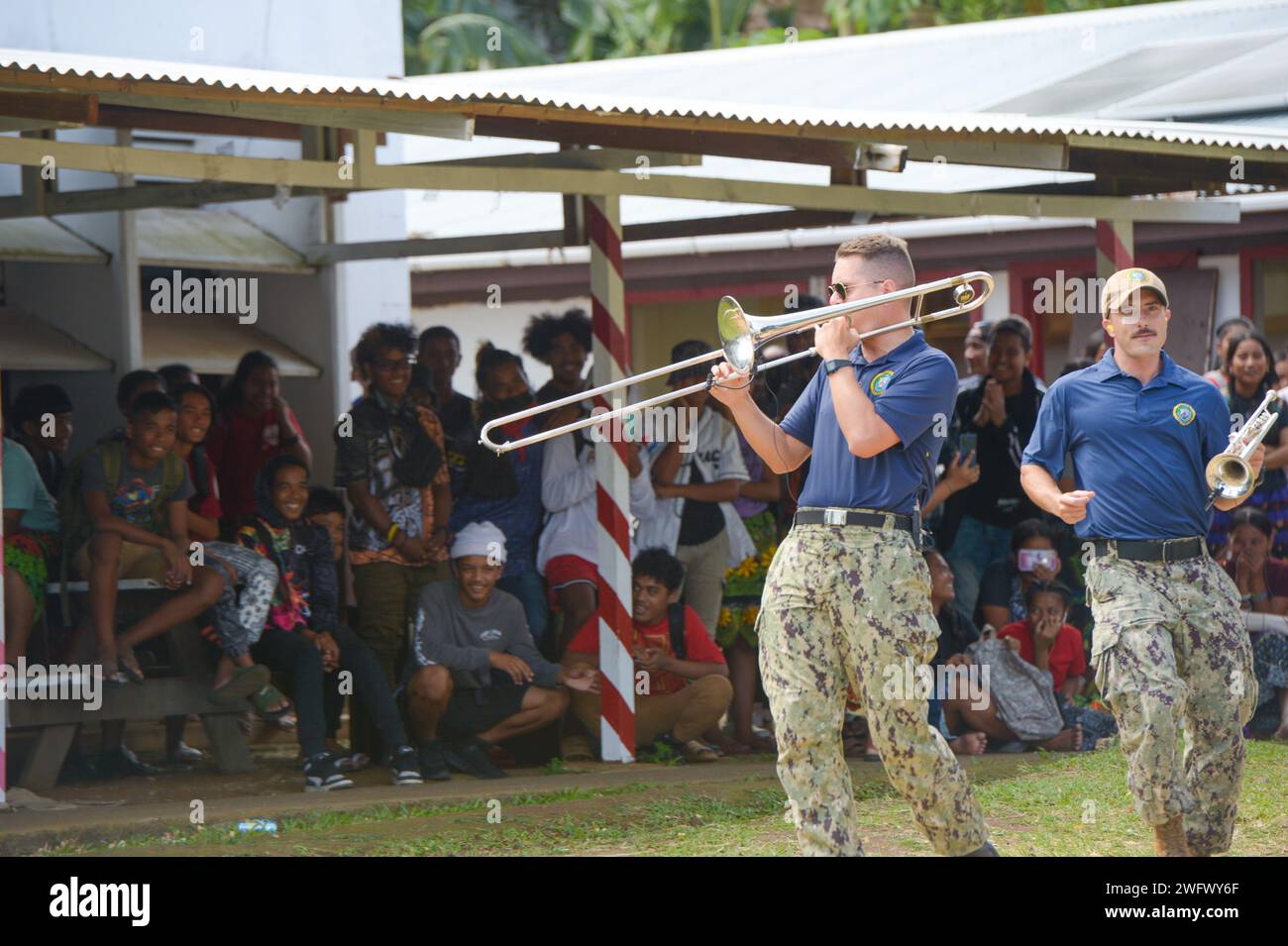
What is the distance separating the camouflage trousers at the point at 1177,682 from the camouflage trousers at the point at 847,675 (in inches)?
28.9

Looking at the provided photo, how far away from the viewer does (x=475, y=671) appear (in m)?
8.84

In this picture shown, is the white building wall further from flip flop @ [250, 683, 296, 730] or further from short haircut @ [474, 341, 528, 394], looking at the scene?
flip flop @ [250, 683, 296, 730]

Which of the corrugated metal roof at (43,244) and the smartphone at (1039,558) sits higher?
the corrugated metal roof at (43,244)

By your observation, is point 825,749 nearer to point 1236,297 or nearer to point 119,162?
point 119,162

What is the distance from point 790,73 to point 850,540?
33.7 ft

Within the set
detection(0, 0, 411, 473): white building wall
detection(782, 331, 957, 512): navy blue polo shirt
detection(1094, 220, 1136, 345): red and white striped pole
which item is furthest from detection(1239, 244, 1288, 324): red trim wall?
detection(782, 331, 957, 512): navy blue polo shirt

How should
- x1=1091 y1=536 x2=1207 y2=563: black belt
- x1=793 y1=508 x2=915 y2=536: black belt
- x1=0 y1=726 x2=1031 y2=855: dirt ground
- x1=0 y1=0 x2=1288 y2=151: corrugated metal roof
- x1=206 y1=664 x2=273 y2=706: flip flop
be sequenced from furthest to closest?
x1=206 y1=664 x2=273 y2=706: flip flop → x1=0 y1=0 x2=1288 y2=151: corrugated metal roof → x1=0 y1=726 x2=1031 y2=855: dirt ground → x1=1091 y1=536 x2=1207 y2=563: black belt → x1=793 y1=508 x2=915 y2=536: black belt

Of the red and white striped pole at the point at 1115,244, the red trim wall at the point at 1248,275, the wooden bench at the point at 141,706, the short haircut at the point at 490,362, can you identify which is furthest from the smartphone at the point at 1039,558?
the red trim wall at the point at 1248,275

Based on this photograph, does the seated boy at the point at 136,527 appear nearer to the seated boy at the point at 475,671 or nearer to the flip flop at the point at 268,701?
the flip flop at the point at 268,701

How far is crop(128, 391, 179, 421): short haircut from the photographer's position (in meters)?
8.72

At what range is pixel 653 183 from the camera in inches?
355

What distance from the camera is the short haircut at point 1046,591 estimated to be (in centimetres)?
953

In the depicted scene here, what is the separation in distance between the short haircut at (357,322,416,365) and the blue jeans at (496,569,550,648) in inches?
48.3

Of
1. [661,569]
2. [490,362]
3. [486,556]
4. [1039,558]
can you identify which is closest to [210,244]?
[490,362]
